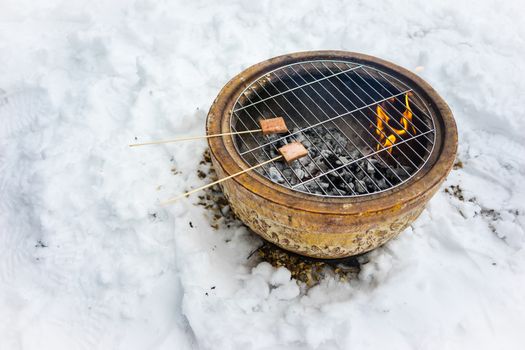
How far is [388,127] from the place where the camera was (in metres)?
3.40

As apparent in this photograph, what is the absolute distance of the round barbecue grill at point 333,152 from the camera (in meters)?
2.70

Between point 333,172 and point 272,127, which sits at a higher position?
point 272,127

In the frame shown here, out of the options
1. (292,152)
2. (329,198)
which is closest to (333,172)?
(292,152)

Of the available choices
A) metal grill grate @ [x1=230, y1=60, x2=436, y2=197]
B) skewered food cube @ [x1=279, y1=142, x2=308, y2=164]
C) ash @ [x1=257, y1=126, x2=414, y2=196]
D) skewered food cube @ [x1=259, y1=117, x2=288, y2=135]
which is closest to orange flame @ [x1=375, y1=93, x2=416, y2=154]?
metal grill grate @ [x1=230, y1=60, x2=436, y2=197]

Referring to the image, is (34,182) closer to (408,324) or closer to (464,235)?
(408,324)

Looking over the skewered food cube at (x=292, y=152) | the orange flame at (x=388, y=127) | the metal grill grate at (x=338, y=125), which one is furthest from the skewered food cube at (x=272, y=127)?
the orange flame at (x=388, y=127)

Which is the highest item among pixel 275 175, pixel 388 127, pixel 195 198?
pixel 388 127

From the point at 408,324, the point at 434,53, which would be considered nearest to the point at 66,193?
the point at 408,324

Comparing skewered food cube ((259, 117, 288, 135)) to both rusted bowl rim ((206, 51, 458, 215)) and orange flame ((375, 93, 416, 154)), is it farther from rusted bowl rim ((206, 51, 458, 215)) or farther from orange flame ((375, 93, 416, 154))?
orange flame ((375, 93, 416, 154))

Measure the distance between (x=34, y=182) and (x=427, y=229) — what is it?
13.8 feet

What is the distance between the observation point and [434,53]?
207 inches

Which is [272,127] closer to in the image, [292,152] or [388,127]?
[292,152]

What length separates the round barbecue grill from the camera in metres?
2.70

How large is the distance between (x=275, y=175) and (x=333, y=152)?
567 millimetres
